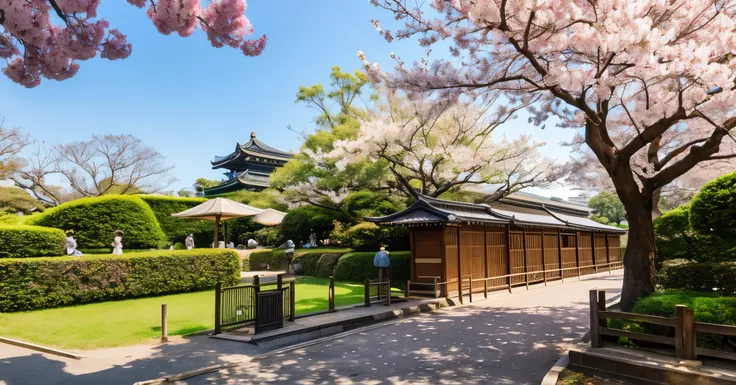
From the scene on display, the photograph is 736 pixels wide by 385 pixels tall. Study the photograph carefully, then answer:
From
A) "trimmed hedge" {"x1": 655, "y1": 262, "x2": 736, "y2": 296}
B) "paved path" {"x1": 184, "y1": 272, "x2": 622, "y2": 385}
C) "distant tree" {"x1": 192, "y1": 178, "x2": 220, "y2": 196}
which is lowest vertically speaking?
"paved path" {"x1": 184, "y1": 272, "x2": 622, "y2": 385}

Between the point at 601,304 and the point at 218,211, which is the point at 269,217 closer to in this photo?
the point at 218,211

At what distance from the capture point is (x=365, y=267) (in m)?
20.0

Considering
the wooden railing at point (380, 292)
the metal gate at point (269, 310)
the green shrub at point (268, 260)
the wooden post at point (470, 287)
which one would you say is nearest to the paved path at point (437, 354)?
the metal gate at point (269, 310)

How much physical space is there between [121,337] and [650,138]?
11.7m

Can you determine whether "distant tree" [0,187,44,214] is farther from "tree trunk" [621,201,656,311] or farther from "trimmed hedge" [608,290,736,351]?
"trimmed hedge" [608,290,736,351]

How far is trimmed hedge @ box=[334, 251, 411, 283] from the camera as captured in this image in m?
19.2

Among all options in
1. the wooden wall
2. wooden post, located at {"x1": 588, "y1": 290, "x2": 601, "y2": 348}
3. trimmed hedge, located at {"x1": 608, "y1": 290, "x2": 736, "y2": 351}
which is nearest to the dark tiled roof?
the wooden wall

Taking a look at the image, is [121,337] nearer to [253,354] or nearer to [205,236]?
[253,354]

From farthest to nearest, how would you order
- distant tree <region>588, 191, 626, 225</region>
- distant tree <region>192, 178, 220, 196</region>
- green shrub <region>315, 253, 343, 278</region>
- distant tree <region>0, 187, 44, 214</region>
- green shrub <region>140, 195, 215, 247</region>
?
distant tree <region>588, 191, 626, 225</region>, distant tree <region>192, 178, 220, 196</region>, distant tree <region>0, 187, 44, 214</region>, green shrub <region>140, 195, 215, 247</region>, green shrub <region>315, 253, 343, 278</region>

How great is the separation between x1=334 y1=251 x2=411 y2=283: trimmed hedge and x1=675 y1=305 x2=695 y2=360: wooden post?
13.2m

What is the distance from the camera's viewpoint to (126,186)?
4041cm

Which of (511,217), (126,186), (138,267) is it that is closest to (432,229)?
(511,217)

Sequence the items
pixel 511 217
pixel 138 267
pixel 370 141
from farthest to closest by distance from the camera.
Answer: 1. pixel 370 141
2. pixel 511 217
3. pixel 138 267

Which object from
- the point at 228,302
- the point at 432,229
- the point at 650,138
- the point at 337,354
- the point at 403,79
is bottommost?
the point at 337,354
